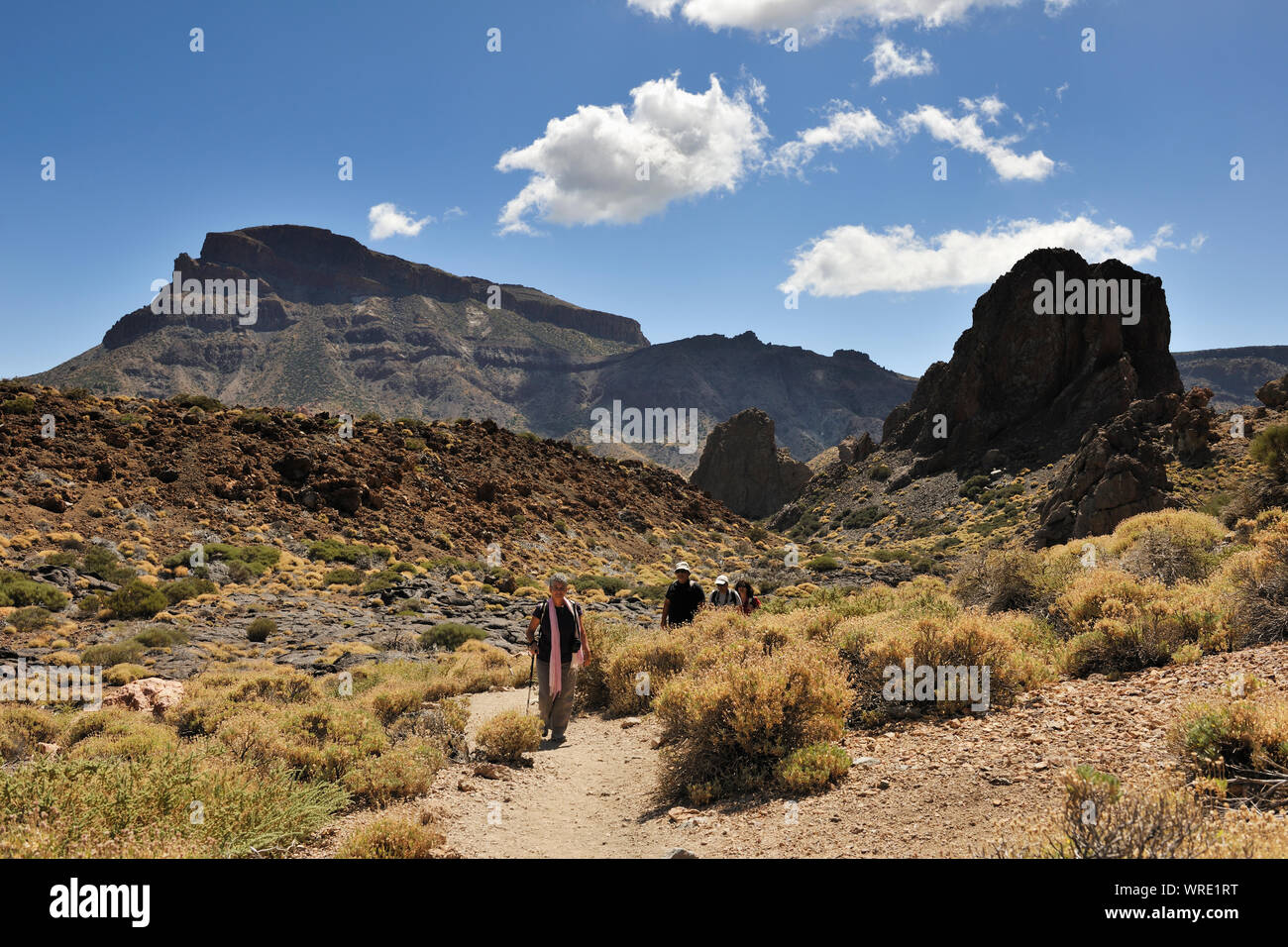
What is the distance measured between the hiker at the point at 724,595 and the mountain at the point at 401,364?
113995 mm

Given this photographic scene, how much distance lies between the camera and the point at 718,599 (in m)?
11.9

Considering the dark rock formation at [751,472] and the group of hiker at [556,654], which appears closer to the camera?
the group of hiker at [556,654]

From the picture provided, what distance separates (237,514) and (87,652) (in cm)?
1321

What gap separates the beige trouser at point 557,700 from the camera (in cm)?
884

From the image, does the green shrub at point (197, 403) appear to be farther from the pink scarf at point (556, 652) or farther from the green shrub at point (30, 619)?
the pink scarf at point (556, 652)

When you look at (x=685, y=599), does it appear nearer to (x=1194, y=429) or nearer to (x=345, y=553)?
(x=345, y=553)

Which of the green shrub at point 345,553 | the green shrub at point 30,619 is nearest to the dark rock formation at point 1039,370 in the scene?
the green shrub at point 345,553

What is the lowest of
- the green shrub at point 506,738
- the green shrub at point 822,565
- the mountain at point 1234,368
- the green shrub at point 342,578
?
the green shrub at point 822,565

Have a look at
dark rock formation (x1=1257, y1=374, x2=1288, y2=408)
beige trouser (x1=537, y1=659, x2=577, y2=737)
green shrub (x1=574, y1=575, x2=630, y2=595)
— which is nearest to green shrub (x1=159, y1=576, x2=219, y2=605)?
green shrub (x1=574, y1=575, x2=630, y2=595)

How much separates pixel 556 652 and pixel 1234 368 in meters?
200

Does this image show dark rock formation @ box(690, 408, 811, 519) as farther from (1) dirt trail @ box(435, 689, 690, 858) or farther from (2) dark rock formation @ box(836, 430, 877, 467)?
(1) dirt trail @ box(435, 689, 690, 858)

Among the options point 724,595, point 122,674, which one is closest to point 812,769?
point 724,595
